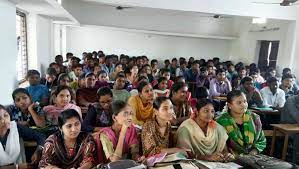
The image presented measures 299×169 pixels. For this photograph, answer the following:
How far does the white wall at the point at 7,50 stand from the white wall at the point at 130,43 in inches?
289

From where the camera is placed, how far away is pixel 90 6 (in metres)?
10.7

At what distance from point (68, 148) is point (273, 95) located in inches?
174

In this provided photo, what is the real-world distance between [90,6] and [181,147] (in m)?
9.02

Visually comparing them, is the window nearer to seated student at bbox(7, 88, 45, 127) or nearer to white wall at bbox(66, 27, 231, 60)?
seated student at bbox(7, 88, 45, 127)

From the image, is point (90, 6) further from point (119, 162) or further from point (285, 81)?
point (119, 162)

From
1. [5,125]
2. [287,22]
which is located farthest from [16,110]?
[287,22]

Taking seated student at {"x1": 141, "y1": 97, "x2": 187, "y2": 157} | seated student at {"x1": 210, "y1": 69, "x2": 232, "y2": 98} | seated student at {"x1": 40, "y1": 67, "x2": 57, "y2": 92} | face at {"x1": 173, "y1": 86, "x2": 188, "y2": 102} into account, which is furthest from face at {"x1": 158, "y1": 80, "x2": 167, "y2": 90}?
seated student at {"x1": 141, "y1": 97, "x2": 187, "y2": 157}

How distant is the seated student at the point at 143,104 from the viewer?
3977 millimetres

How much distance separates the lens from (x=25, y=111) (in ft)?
11.0

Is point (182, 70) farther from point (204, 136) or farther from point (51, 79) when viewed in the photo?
point (204, 136)

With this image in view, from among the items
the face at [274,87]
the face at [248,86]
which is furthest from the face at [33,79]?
the face at [274,87]

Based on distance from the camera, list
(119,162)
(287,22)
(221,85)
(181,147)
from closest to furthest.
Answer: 1. (119,162)
2. (181,147)
3. (221,85)
4. (287,22)

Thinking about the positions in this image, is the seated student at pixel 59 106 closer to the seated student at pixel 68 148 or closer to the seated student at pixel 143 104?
the seated student at pixel 143 104

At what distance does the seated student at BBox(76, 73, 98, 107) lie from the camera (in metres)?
4.95
